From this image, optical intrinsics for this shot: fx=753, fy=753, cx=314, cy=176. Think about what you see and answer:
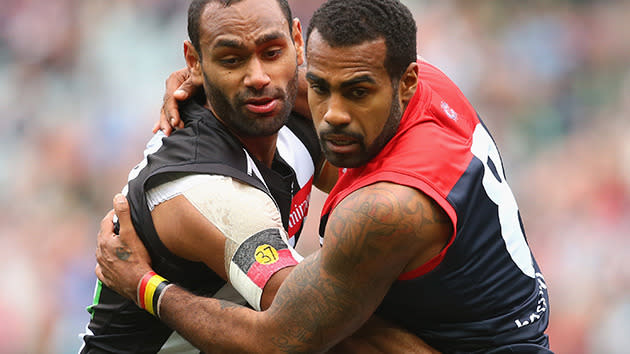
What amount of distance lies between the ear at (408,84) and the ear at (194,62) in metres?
1.23

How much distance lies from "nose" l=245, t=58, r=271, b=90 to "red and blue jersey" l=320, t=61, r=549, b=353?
72cm

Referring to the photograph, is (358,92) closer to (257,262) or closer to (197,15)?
(257,262)

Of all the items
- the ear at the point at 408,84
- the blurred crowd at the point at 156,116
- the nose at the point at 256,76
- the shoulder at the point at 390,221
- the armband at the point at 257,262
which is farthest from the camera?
the blurred crowd at the point at 156,116

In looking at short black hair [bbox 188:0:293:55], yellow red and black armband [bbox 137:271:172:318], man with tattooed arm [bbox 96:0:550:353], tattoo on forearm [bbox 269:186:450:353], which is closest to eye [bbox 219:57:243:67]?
short black hair [bbox 188:0:293:55]

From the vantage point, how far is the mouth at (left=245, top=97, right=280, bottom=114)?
3602 mm

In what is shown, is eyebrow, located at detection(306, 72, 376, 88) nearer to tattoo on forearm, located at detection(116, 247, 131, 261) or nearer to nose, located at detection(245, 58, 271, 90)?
nose, located at detection(245, 58, 271, 90)

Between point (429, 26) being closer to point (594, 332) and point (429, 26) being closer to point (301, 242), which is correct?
point (301, 242)

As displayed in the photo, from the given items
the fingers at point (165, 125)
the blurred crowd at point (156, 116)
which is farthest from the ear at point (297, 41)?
the blurred crowd at point (156, 116)

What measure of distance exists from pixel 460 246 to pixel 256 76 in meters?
1.31

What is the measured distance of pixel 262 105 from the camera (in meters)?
3.63

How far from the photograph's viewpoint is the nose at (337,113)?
281 cm

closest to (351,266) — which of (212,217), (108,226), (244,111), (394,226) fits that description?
(394,226)

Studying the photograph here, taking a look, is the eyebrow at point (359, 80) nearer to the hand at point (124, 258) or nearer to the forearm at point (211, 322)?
the forearm at point (211, 322)

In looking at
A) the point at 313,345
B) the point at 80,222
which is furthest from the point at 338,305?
the point at 80,222
